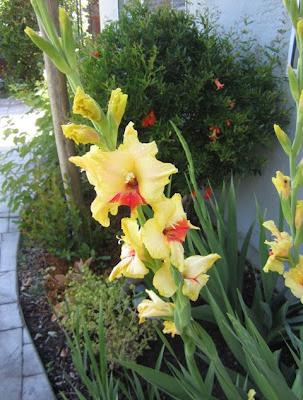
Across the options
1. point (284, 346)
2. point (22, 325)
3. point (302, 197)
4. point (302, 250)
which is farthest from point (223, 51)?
point (22, 325)

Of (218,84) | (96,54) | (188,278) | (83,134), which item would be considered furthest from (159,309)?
(96,54)

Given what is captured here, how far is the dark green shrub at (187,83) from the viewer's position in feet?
7.75

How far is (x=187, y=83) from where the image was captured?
7.89 feet

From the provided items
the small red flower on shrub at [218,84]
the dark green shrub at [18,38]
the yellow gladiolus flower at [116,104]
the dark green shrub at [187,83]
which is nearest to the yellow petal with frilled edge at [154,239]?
the yellow gladiolus flower at [116,104]

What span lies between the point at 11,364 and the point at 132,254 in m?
1.46

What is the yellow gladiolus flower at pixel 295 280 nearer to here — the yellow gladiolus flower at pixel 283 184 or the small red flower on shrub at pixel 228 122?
the yellow gladiolus flower at pixel 283 184

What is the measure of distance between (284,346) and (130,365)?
3.39 feet

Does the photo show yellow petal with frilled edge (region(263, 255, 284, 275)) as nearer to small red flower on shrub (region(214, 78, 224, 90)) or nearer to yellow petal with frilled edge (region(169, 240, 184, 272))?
yellow petal with frilled edge (region(169, 240, 184, 272))

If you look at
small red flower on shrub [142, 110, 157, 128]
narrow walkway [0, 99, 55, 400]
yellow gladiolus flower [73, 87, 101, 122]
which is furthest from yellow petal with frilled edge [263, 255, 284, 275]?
small red flower on shrub [142, 110, 157, 128]

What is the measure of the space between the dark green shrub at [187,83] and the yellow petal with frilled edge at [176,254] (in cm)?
159

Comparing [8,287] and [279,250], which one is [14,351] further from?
[279,250]

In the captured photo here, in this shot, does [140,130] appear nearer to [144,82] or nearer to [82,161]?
[144,82]

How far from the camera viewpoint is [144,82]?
2.29 m

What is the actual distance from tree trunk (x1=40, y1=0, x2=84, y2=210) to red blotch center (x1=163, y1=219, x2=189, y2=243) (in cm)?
167
